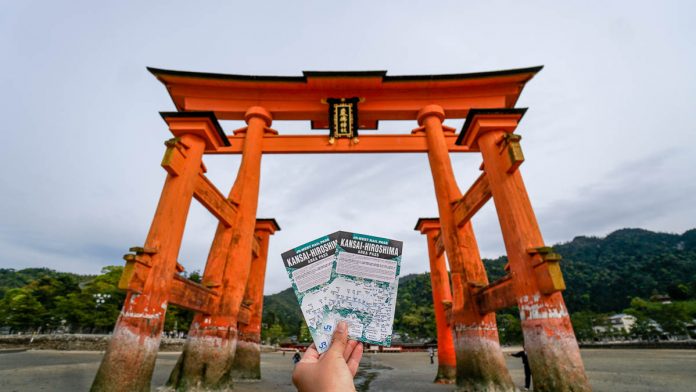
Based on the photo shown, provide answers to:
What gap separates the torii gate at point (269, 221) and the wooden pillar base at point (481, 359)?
0.07 ft

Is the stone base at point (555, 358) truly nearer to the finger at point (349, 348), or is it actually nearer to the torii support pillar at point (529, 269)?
the torii support pillar at point (529, 269)

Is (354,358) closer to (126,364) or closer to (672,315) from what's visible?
(126,364)

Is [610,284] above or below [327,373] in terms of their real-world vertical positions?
above

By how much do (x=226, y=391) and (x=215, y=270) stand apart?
106 inches

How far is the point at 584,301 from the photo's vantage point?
53250 mm

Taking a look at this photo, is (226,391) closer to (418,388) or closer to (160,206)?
(160,206)

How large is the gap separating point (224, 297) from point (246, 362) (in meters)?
4.77

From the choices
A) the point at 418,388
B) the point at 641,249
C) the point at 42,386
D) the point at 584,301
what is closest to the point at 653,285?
the point at 584,301

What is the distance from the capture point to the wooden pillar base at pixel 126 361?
4.98 m

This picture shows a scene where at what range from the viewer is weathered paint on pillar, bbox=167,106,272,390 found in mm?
6520

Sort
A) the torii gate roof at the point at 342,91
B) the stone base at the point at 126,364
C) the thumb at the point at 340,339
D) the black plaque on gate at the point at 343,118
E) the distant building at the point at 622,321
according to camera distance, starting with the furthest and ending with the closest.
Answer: the distant building at the point at 622,321, the black plaque on gate at the point at 343,118, the torii gate roof at the point at 342,91, the stone base at the point at 126,364, the thumb at the point at 340,339

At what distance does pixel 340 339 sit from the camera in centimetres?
161

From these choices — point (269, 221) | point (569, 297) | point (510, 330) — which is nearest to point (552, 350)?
point (269, 221)

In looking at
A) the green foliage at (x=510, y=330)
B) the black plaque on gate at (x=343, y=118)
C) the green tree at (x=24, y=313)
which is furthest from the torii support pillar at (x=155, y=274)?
the green foliage at (x=510, y=330)
